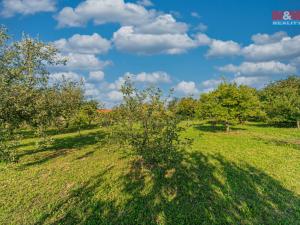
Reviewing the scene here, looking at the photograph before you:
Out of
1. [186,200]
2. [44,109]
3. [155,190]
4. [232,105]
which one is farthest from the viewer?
[232,105]

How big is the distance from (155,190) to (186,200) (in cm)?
159

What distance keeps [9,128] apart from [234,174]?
12806mm

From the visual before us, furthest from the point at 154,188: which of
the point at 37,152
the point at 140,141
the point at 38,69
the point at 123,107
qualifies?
the point at 37,152

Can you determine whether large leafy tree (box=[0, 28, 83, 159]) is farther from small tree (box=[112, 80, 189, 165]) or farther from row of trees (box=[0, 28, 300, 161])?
small tree (box=[112, 80, 189, 165])

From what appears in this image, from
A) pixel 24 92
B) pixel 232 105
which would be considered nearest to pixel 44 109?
pixel 24 92

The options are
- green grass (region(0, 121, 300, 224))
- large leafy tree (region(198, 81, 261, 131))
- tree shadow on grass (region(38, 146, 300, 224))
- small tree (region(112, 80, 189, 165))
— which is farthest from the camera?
large leafy tree (region(198, 81, 261, 131))

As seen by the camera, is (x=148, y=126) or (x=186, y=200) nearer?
(x=186, y=200)

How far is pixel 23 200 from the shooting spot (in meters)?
10.6

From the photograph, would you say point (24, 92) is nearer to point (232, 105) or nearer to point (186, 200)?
point (186, 200)

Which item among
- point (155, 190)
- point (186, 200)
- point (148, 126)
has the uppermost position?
point (148, 126)

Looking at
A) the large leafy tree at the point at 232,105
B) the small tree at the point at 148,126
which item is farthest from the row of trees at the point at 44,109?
the large leafy tree at the point at 232,105

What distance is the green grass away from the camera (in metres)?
8.68

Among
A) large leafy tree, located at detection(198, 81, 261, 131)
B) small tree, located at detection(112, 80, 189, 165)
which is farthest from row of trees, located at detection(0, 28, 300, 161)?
large leafy tree, located at detection(198, 81, 261, 131)

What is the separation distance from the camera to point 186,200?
9805mm
